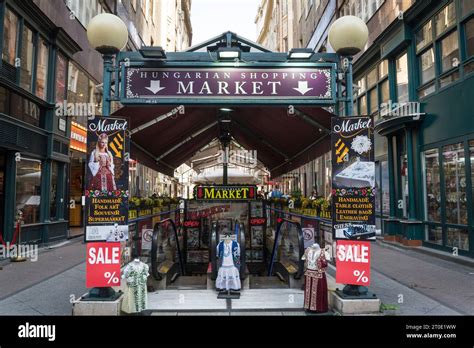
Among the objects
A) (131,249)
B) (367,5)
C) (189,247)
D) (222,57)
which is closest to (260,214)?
(189,247)

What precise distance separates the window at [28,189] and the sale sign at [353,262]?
9878 mm

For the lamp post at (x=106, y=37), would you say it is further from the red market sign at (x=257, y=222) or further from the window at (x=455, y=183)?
the window at (x=455, y=183)

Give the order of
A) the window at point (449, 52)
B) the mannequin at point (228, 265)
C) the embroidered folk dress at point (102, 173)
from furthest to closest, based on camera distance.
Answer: the window at point (449, 52) < the mannequin at point (228, 265) < the embroidered folk dress at point (102, 173)

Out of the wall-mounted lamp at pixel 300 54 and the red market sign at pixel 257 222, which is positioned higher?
the wall-mounted lamp at pixel 300 54

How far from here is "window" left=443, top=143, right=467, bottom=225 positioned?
400 inches

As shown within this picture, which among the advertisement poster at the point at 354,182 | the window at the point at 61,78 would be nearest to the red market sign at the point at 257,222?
the advertisement poster at the point at 354,182

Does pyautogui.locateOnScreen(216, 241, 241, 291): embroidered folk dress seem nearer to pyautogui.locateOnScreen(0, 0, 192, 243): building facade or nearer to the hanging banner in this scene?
the hanging banner

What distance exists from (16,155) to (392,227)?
42.0 ft

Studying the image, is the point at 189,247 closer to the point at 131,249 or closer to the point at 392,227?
the point at 131,249

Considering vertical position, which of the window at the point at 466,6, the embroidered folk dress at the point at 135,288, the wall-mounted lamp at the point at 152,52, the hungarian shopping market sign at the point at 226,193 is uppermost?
the window at the point at 466,6

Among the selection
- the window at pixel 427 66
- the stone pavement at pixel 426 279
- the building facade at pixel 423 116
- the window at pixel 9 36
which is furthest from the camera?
the window at pixel 427 66

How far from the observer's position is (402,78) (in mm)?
13688

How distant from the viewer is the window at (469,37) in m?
9.85

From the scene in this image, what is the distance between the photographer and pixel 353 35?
5656mm
